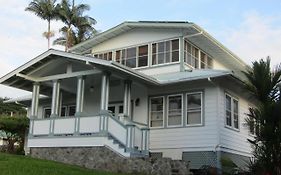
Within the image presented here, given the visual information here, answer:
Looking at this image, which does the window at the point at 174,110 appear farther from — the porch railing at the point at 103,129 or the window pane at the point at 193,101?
the porch railing at the point at 103,129

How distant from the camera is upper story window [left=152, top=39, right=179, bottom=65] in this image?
21719 mm

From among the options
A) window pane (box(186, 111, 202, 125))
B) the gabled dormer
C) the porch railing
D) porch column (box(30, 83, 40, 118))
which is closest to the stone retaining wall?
the porch railing

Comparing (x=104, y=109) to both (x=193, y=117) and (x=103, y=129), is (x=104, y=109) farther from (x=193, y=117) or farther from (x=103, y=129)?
(x=193, y=117)

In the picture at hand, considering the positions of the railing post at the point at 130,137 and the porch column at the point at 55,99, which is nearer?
the railing post at the point at 130,137

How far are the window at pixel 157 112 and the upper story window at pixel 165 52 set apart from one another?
2.27 meters

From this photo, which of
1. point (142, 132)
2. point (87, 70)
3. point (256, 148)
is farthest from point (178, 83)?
point (256, 148)

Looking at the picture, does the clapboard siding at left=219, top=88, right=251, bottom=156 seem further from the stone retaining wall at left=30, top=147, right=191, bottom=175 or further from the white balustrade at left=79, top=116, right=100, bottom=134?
the white balustrade at left=79, top=116, right=100, bottom=134

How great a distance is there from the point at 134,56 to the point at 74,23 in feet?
78.6

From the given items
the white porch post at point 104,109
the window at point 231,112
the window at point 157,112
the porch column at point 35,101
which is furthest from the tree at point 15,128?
the window at point 231,112

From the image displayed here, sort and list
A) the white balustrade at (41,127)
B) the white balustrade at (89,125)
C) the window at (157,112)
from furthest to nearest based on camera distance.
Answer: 1. the window at (157,112)
2. the white balustrade at (41,127)
3. the white balustrade at (89,125)

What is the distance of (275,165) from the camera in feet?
45.6

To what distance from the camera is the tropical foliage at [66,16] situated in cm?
4522

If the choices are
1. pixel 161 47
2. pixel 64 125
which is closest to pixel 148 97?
pixel 161 47

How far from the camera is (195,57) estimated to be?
22875 millimetres
